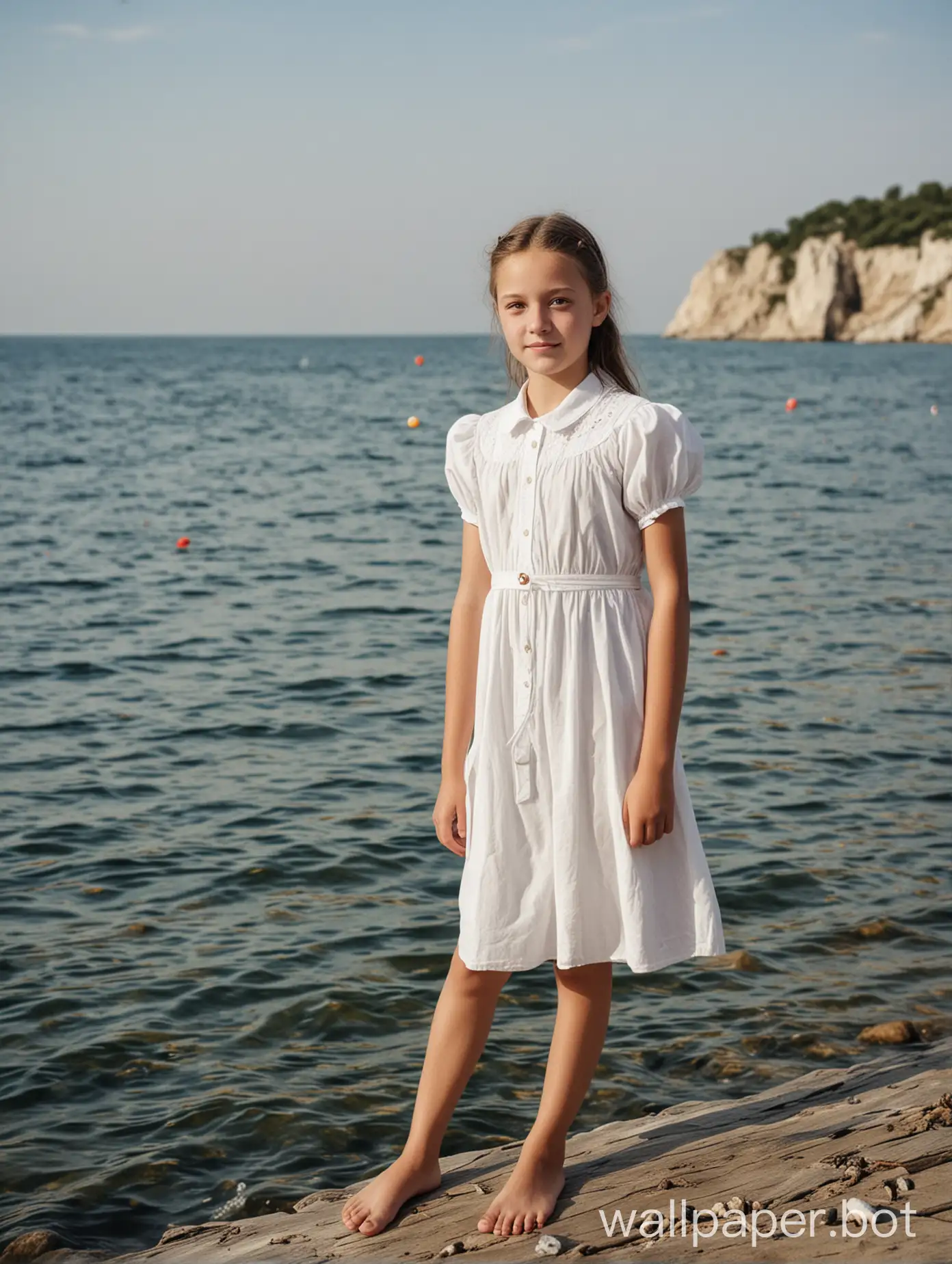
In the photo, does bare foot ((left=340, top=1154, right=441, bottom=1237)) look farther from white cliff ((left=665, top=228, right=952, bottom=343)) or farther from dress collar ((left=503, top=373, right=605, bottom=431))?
white cliff ((left=665, top=228, right=952, bottom=343))

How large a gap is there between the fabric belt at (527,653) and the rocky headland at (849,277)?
95.0 metres

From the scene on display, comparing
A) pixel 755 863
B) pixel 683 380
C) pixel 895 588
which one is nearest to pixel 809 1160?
pixel 755 863

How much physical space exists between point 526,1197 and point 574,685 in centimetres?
115

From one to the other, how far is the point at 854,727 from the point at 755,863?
242 centimetres

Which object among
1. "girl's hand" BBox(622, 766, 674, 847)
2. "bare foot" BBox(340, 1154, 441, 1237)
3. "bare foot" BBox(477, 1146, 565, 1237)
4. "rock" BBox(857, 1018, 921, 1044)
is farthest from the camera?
"rock" BBox(857, 1018, 921, 1044)

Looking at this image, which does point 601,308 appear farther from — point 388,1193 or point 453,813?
point 388,1193

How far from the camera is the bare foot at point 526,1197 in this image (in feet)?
9.92

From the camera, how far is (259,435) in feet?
107

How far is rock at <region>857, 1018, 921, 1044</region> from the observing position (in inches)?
199

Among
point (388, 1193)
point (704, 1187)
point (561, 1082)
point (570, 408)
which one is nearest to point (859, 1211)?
point (704, 1187)

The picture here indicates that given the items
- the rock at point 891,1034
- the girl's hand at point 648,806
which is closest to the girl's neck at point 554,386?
the girl's hand at point 648,806

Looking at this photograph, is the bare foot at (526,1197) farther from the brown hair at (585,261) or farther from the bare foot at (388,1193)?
the brown hair at (585,261)

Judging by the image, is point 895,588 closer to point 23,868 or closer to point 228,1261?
point 23,868

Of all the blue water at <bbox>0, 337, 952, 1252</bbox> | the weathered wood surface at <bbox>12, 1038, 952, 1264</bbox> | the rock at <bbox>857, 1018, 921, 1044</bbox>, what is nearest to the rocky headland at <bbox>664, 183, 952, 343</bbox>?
the blue water at <bbox>0, 337, 952, 1252</bbox>
